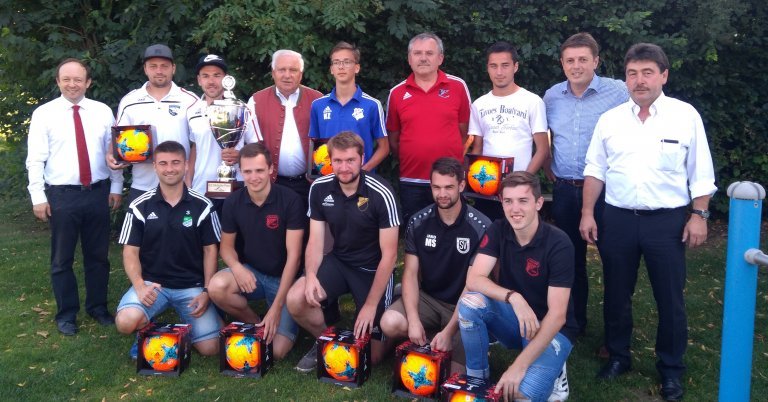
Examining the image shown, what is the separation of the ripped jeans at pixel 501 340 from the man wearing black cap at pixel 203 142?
89.4 inches

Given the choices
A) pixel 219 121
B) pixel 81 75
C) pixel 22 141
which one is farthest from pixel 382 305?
pixel 22 141

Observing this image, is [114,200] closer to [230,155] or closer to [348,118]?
[230,155]

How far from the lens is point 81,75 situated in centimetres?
515

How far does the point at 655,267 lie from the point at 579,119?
1.19 metres

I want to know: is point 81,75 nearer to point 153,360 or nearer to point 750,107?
point 153,360

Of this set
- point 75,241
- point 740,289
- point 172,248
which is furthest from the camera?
point 75,241

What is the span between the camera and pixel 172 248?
480 centimetres

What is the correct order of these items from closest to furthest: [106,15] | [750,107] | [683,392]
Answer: [683,392] < [106,15] < [750,107]

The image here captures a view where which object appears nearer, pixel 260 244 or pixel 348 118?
pixel 260 244

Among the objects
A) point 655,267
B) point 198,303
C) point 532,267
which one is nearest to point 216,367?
point 198,303

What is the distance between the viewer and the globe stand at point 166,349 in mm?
4422

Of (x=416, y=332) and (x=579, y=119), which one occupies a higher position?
(x=579, y=119)

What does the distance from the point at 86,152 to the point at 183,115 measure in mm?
773

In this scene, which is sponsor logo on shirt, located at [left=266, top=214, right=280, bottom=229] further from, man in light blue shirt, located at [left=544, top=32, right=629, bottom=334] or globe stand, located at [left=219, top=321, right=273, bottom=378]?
man in light blue shirt, located at [left=544, top=32, right=629, bottom=334]
